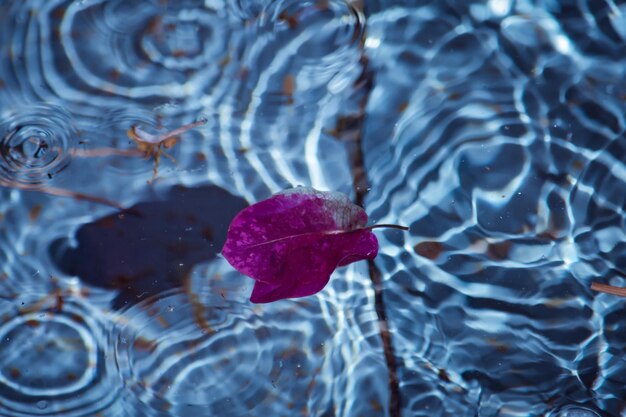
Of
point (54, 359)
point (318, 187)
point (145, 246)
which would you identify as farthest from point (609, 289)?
point (54, 359)

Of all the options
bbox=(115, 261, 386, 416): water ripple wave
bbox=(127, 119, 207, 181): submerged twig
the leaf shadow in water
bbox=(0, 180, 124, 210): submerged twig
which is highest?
bbox=(127, 119, 207, 181): submerged twig

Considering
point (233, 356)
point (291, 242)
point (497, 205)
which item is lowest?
point (233, 356)

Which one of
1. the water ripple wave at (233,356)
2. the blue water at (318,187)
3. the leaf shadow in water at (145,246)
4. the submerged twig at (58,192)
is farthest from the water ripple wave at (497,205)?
the submerged twig at (58,192)

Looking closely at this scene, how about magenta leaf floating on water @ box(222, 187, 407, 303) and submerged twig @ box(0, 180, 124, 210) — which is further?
submerged twig @ box(0, 180, 124, 210)

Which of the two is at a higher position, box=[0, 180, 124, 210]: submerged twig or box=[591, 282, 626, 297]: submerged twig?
box=[0, 180, 124, 210]: submerged twig

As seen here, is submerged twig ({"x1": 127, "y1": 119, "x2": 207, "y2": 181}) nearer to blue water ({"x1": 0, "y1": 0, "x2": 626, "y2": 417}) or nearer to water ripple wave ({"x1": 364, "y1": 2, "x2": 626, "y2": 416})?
blue water ({"x1": 0, "y1": 0, "x2": 626, "y2": 417})

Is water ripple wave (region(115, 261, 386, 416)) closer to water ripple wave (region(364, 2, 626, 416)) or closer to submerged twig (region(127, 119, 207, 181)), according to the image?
water ripple wave (region(364, 2, 626, 416))

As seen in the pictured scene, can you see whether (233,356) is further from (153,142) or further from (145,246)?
(153,142)

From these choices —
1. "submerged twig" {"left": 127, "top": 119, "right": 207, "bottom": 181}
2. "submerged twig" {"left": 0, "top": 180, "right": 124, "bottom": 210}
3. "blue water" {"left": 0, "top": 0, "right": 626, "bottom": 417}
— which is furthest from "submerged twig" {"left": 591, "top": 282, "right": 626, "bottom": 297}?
"submerged twig" {"left": 0, "top": 180, "right": 124, "bottom": 210}

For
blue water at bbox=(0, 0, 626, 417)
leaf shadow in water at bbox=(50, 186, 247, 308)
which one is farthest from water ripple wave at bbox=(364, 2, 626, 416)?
leaf shadow in water at bbox=(50, 186, 247, 308)
